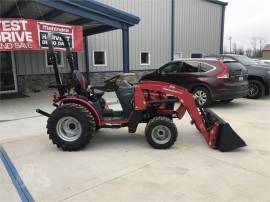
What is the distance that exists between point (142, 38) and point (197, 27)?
185 inches

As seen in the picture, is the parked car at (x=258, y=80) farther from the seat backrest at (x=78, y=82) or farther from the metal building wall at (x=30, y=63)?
the metal building wall at (x=30, y=63)

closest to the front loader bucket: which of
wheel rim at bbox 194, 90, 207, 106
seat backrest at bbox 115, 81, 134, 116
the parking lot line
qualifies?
seat backrest at bbox 115, 81, 134, 116

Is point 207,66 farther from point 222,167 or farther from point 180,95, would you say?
point 222,167

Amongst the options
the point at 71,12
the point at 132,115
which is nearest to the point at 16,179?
the point at 132,115

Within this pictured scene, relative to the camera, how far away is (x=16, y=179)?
366 cm

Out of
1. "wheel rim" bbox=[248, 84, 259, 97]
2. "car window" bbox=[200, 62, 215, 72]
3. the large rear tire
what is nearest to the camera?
the large rear tire

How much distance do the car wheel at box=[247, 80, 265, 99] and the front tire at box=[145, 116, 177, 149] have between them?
6784 mm

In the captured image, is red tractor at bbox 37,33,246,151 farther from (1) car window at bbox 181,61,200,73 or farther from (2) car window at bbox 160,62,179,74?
(2) car window at bbox 160,62,179,74

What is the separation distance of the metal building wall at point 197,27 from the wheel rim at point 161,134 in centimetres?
1299

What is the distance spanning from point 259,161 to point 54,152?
3.35 m

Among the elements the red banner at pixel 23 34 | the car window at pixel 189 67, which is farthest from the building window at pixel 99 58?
the car window at pixel 189 67

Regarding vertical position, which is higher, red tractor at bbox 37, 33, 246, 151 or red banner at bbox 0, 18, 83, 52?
red banner at bbox 0, 18, 83, 52

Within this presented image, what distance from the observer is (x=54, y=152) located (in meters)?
4.69

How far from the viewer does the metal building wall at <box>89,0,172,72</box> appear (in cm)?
1407
